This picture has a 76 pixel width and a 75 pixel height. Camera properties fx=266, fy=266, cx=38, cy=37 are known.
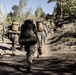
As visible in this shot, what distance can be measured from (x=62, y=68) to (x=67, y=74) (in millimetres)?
1665

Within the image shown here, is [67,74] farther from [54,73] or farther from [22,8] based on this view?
[22,8]

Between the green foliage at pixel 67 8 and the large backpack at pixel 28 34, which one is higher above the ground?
the green foliage at pixel 67 8

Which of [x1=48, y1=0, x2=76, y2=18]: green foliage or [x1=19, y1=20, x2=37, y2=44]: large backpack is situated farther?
[x1=48, y1=0, x2=76, y2=18]: green foliage

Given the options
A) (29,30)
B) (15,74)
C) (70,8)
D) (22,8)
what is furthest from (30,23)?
(22,8)

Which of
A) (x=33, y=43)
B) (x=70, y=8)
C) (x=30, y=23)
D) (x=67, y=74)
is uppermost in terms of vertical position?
(x=70, y=8)

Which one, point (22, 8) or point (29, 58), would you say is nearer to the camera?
point (29, 58)

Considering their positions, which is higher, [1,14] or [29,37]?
[1,14]

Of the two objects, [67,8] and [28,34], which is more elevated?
[67,8]

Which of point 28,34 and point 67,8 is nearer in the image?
point 28,34

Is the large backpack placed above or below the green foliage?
below

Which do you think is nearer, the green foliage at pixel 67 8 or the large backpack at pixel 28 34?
the large backpack at pixel 28 34

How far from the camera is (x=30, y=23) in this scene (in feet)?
36.6

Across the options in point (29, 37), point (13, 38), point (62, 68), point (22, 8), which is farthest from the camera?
point (22, 8)

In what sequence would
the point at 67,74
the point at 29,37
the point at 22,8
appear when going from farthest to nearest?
1. the point at 22,8
2. the point at 29,37
3. the point at 67,74
